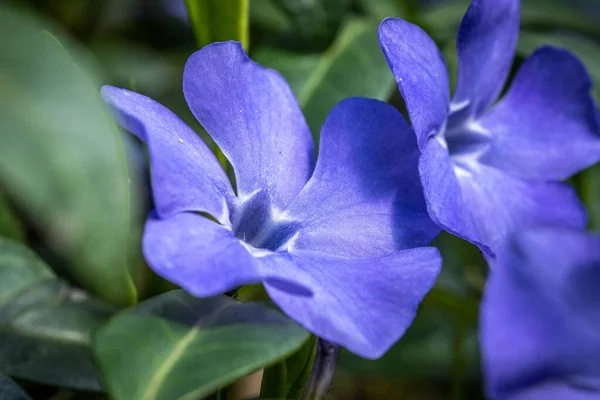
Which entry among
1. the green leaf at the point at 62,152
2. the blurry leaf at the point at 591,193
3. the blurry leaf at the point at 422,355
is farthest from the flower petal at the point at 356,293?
the blurry leaf at the point at 591,193

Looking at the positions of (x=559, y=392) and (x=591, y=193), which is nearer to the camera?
(x=559, y=392)

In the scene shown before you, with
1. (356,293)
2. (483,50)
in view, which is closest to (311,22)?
(483,50)

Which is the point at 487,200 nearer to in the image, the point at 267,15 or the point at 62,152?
the point at 62,152

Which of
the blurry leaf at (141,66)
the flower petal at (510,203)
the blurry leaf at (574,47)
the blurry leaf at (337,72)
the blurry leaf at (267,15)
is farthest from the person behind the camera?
the blurry leaf at (141,66)

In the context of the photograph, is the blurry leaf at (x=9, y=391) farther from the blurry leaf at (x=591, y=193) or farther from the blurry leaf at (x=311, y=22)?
the blurry leaf at (x=591, y=193)

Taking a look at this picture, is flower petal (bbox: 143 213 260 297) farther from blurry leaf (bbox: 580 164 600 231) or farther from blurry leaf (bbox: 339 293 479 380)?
blurry leaf (bbox: 580 164 600 231)

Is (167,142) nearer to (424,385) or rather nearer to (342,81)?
(342,81)
